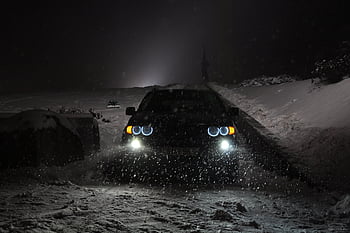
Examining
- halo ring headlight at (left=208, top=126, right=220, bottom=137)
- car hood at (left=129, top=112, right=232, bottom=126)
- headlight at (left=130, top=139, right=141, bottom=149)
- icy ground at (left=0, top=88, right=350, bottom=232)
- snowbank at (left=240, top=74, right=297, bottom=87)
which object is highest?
snowbank at (left=240, top=74, right=297, bottom=87)

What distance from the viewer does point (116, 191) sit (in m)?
4.88

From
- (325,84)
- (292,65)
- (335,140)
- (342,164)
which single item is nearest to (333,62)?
(325,84)

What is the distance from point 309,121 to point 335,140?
389cm

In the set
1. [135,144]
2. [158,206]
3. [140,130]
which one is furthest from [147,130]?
[158,206]

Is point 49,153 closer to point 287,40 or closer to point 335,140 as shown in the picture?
point 335,140

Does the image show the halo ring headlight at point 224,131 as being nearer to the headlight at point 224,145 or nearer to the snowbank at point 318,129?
the headlight at point 224,145

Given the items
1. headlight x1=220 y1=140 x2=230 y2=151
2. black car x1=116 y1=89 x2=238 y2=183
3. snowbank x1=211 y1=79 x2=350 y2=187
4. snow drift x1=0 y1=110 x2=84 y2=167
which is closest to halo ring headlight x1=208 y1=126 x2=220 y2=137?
black car x1=116 y1=89 x2=238 y2=183

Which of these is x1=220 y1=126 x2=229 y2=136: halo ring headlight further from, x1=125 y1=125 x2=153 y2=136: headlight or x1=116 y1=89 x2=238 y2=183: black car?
x1=125 y1=125 x2=153 y2=136: headlight

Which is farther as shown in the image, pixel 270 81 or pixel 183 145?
pixel 270 81

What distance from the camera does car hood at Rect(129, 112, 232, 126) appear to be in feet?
18.1

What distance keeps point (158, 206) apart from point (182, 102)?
10.4 feet

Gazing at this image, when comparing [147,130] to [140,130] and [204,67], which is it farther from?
[204,67]

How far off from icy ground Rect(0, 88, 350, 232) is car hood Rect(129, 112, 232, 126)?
92cm

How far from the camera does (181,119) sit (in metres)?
5.58
